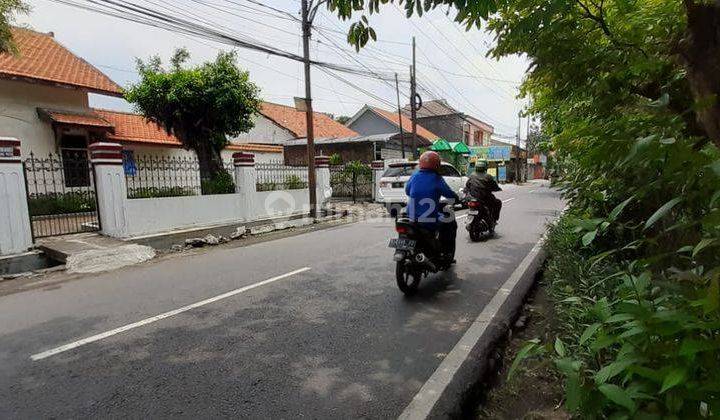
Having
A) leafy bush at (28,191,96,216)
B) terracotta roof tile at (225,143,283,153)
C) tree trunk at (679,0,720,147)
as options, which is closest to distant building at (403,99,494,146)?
terracotta roof tile at (225,143,283,153)

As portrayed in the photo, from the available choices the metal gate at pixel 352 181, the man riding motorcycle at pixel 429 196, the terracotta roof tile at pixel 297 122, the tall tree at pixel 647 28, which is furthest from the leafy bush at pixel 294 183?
the terracotta roof tile at pixel 297 122

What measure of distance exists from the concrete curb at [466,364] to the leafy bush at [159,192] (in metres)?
8.43

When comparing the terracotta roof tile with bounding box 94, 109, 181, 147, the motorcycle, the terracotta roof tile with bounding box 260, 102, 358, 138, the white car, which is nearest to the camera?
the motorcycle

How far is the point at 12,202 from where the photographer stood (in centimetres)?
735

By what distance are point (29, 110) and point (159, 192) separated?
722 cm

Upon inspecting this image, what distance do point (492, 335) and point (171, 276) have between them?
4857mm

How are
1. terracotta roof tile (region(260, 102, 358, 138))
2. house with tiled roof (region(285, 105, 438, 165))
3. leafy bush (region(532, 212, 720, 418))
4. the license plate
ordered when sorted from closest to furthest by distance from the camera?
leafy bush (region(532, 212, 720, 418)) < the license plate < house with tiled roof (region(285, 105, 438, 165)) < terracotta roof tile (region(260, 102, 358, 138))

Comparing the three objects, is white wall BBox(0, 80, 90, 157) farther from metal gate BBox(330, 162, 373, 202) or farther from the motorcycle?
the motorcycle

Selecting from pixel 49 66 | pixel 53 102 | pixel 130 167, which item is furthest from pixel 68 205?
pixel 49 66

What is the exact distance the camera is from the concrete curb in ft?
8.77

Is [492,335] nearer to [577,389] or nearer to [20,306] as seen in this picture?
[577,389]

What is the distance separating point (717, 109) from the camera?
5.17 ft

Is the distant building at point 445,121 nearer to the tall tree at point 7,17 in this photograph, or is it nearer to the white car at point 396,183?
the white car at point 396,183

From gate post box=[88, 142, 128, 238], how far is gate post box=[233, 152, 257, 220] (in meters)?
3.42
